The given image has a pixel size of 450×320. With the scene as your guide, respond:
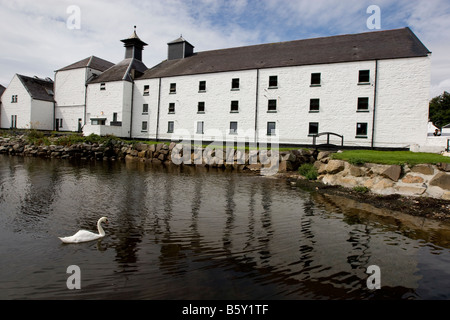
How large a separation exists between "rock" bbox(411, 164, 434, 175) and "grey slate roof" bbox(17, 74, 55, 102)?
173ft

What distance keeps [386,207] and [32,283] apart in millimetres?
12164

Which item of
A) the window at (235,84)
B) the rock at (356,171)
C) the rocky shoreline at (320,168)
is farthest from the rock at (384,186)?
the window at (235,84)

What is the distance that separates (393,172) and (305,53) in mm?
24578

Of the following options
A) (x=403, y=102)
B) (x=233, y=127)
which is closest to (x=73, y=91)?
(x=233, y=127)

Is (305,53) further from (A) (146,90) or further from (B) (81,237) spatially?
(B) (81,237)

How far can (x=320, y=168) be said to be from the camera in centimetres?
2009

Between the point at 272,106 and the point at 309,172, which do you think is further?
the point at 272,106

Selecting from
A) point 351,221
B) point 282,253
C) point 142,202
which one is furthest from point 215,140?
point 282,253


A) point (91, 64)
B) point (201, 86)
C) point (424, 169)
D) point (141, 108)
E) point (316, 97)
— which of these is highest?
point (91, 64)

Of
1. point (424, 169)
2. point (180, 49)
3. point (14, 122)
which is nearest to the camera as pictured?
point (424, 169)

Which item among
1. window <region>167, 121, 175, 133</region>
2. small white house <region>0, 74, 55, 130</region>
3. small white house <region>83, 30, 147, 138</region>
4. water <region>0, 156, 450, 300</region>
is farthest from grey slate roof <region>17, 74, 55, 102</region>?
water <region>0, 156, 450, 300</region>

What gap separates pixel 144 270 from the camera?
5.80 m
